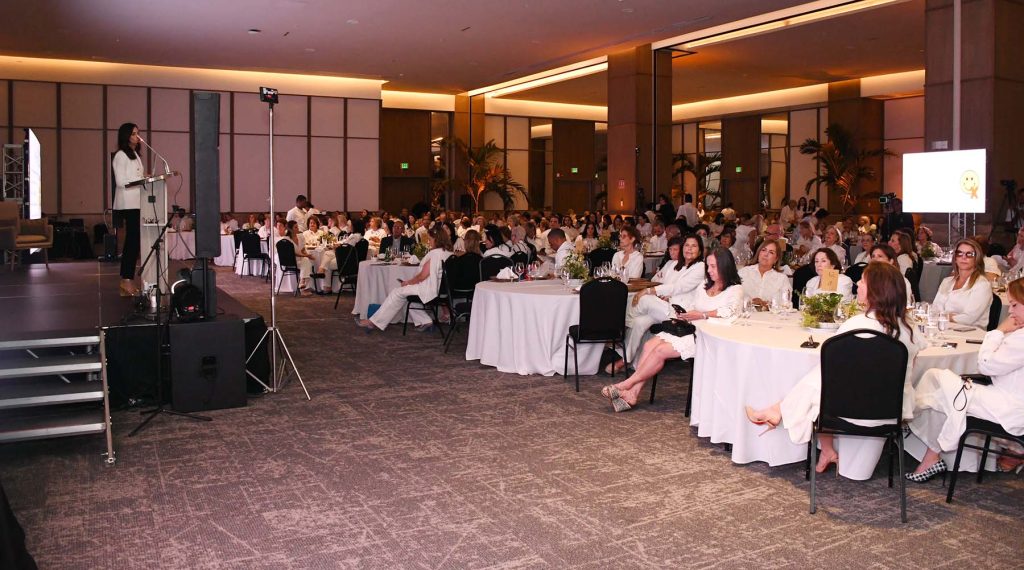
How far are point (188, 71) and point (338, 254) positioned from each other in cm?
1035

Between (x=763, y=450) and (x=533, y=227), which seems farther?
(x=533, y=227)

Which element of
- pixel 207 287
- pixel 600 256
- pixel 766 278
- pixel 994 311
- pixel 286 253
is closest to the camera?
pixel 994 311

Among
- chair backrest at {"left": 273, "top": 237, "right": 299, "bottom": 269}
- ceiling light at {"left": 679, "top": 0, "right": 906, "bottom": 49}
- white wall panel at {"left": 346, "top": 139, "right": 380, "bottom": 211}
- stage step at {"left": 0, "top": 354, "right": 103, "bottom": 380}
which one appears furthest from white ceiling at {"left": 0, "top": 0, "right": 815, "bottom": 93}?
stage step at {"left": 0, "top": 354, "right": 103, "bottom": 380}

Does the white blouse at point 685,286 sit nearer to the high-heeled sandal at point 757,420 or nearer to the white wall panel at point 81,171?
the high-heeled sandal at point 757,420

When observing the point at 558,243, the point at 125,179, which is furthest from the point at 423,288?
the point at 125,179

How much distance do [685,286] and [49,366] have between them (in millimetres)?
4680

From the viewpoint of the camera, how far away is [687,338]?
6105 millimetres

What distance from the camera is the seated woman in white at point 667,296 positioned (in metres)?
7.24

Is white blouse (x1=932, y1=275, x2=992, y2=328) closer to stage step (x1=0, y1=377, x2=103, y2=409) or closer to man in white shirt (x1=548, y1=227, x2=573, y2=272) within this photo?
man in white shirt (x1=548, y1=227, x2=573, y2=272)

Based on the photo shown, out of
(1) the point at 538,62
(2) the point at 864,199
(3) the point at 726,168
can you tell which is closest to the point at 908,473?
(1) the point at 538,62

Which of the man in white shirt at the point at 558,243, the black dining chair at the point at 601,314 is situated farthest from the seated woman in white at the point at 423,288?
the black dining chair at the point at 601,314

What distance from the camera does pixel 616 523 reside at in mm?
4055

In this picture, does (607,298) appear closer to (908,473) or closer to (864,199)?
(908,473)

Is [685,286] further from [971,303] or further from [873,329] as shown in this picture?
[873,329]
